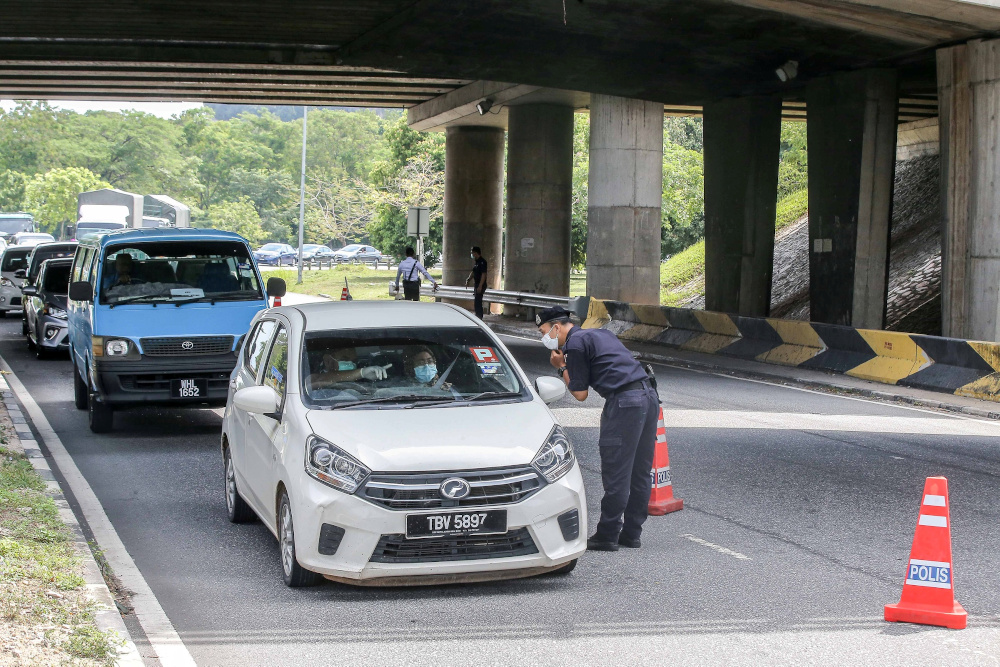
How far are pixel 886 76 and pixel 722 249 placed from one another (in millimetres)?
6841

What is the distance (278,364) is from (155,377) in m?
4.97

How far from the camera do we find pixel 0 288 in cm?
3023

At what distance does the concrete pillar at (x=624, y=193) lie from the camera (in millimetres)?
26719

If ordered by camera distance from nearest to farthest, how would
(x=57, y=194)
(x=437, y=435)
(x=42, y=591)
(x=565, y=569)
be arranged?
(x=42, y=591) < (x=437, y=435) < (x=565, y=569) < (x=57, y=194)

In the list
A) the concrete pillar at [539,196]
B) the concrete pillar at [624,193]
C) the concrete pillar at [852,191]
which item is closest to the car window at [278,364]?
the concrete pillar at [852,191]

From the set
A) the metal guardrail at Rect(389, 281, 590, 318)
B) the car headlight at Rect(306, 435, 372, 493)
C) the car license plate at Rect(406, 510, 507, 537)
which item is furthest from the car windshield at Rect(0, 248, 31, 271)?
the car license plate at Rect(406, 510, 507, 537)

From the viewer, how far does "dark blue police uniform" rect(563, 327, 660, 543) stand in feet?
24.4

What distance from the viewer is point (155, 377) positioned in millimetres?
12094

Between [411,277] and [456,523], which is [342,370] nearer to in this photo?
[456,523]

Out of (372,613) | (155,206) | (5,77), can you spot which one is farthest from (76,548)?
(155,206)

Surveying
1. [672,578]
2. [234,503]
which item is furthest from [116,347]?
[672,578]

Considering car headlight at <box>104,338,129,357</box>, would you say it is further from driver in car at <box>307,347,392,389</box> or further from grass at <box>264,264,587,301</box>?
grass at <box>264,264,587,301</box>

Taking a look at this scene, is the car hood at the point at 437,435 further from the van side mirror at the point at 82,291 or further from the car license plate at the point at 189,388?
the van side mirror at the point at 82,291

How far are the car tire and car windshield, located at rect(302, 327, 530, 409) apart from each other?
1.08 meters
